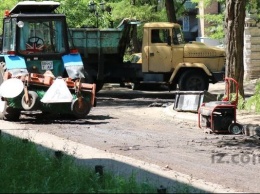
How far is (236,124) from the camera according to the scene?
1460 cm

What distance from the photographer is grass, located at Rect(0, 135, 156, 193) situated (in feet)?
Answer: 25.4

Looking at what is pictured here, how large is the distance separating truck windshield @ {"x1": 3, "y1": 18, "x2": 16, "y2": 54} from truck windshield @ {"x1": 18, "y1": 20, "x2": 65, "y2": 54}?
0.24 meters

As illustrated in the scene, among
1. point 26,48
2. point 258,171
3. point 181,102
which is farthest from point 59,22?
point 258,171

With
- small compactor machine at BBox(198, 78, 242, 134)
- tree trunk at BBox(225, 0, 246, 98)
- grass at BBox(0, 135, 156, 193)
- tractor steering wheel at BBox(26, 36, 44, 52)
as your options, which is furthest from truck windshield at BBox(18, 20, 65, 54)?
grass at BBox(0, 135, 156, 193)

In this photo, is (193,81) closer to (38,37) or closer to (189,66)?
(189,66)

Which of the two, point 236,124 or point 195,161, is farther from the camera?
point 236,124

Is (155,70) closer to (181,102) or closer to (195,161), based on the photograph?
(181,102)

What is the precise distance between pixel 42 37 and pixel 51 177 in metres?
Answer: 11.3

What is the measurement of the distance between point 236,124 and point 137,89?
12.9 meters

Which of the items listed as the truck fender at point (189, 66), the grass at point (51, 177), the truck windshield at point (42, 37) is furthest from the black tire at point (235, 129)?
the truck fender at point (189, 66)

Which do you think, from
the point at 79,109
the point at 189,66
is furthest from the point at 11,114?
the point at 189,66

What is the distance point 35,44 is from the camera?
19.2 m

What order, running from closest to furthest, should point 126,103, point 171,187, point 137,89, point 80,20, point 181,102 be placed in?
1. point 171,187
2. point 181,102
3. point 126,103
4. point 137,89
5. point 80,20

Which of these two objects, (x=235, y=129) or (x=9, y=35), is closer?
(x=235, y=129)
